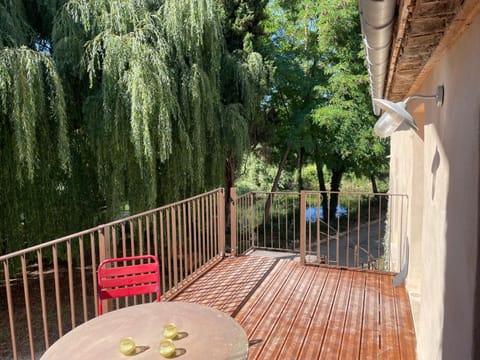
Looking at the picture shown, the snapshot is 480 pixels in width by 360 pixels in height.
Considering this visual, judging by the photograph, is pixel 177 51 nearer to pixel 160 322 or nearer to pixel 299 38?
pixel 160 322

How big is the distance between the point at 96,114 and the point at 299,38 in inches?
277

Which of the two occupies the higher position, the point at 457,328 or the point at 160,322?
the point at 457,328

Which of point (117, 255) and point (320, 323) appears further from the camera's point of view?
point (117, 255)

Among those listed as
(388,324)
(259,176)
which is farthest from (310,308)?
(259,176)

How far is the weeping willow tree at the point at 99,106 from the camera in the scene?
4117 mm

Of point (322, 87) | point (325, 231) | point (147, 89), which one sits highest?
point (322, 87)

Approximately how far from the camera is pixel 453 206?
1.58 meters

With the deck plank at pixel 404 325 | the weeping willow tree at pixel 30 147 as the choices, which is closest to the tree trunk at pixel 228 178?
the weeping willow tree at pixel 30 147

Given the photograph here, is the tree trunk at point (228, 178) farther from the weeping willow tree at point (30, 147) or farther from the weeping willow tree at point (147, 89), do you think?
the weeping willow tree at point (30, 147)

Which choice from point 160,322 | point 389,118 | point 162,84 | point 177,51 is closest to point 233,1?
point 177,51

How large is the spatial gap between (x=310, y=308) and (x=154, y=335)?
6.82ft

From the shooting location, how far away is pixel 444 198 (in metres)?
1.79

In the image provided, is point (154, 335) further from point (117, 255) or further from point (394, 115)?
point (117, 255)

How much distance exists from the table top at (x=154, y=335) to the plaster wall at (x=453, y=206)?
0.95m
